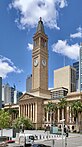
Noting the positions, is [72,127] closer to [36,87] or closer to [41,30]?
[36,87]

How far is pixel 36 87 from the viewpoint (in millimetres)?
151250

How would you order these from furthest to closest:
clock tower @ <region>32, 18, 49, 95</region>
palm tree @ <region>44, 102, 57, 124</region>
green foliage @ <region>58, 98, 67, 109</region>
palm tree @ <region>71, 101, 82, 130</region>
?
clock tower @ <region>32, 18, 49, 95</region>
palm tree @ <region>44, 102, 57, 124</region>
green foliage @ <region>58, 98, 67, 109</region>
palm tree @ <region>71, 101, 82, 130</region>

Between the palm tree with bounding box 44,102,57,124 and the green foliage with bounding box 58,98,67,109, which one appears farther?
the palm tree with bounding box 44,102,57,124

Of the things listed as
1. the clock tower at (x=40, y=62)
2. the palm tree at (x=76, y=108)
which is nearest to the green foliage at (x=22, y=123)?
the palm tree at (x=76, y=108)

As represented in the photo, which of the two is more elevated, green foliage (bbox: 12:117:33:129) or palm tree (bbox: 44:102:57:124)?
palm tree (bbox: 44:102:57:124)

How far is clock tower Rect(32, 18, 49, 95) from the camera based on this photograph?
150m

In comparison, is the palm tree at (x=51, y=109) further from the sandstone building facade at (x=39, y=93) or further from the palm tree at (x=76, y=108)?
the palm tree at (x=76, y=108)

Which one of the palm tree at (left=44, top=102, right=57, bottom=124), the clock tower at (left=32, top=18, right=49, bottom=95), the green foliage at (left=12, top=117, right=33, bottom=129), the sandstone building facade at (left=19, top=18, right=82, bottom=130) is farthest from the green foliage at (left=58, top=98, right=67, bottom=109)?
the clock tower at (left=32, top=18, right=49, bottom=95)

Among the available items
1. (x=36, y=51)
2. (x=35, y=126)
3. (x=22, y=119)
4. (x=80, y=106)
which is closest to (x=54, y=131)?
(x=80, y=106)

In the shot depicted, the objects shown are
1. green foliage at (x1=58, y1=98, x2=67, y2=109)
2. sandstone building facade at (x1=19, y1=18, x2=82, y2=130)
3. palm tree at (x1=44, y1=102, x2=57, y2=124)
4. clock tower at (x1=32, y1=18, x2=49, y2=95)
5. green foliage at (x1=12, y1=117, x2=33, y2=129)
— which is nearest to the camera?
green foliage at (x1=12, y1=117, x2=33, y2=129)

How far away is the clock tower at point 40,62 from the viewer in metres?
150

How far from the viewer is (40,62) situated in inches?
5945

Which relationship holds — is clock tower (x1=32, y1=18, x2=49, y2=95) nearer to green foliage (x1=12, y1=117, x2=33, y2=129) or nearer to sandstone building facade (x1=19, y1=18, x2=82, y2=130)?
sandstone building facade (x1=19, y1=18, x2=82, y2=130)

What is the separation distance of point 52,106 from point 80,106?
23.8 metres
